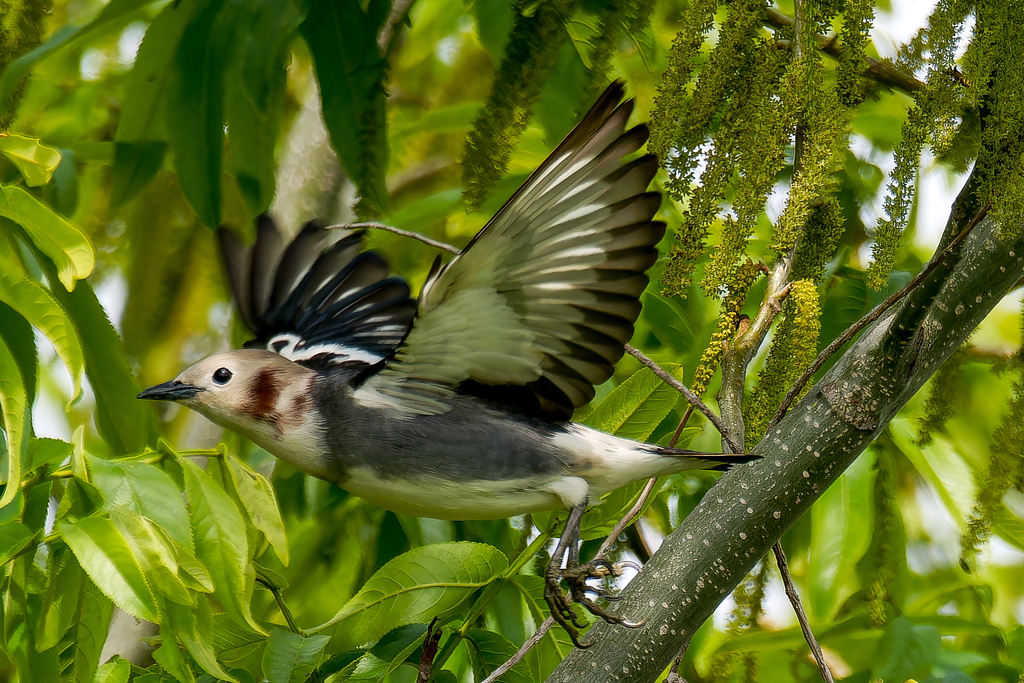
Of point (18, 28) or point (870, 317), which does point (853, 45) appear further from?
point (18, 28)

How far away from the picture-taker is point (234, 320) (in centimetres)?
241

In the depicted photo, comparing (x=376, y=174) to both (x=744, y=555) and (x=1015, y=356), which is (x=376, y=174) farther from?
(x=1015, y=356)

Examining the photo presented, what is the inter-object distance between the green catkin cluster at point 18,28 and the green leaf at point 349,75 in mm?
358

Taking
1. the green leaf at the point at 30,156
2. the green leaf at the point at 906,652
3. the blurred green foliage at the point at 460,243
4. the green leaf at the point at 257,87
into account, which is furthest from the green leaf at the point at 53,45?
the green leaf at the point at 906,652

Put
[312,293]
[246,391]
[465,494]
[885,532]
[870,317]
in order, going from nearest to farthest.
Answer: [870,317]
[465,494]
[246,391]
[885,532]
[312,293]

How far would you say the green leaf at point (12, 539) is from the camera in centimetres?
107

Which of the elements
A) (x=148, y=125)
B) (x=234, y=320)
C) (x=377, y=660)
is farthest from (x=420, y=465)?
(x=234, y=320)

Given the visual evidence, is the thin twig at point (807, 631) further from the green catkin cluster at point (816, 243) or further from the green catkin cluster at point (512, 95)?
the green catkin cluster at point (512, 95)

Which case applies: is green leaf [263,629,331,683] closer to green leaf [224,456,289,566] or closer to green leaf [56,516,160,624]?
green leaf [224,456,289,566]

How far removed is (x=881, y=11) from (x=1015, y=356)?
1454mm

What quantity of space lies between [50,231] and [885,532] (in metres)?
1.48

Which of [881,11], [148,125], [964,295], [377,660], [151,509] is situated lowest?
[377,660]

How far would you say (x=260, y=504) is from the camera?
134cm

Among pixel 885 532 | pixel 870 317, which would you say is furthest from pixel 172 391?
pixel 885 532
